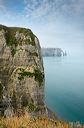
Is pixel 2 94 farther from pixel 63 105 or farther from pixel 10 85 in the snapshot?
pixel 63 105

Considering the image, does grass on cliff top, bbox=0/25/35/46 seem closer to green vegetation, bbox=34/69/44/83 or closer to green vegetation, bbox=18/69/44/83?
green vegetation, bbox=34/69/44/83

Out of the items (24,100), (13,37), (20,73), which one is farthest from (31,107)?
(13,37)

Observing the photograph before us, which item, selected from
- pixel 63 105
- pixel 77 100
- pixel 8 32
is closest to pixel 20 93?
Answer: pixel 8 32

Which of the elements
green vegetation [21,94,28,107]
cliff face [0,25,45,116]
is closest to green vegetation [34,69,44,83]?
cliff face [0,25,45,116]

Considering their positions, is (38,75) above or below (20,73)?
below

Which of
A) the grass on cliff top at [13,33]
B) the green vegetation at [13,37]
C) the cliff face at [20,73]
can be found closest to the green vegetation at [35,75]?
the cliff face at [20,73]

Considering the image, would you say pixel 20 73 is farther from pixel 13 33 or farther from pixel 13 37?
pixel 13 33

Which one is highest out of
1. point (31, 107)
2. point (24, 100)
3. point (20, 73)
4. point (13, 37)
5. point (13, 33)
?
point (13, 33)

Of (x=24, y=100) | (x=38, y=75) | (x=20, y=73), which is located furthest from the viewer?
(x=38, y=75)

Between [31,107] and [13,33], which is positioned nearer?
Answer: [31,107]
